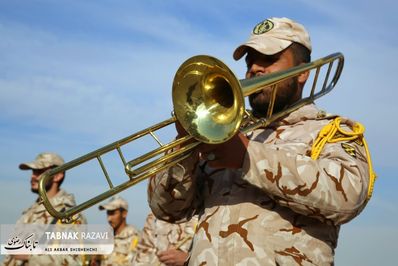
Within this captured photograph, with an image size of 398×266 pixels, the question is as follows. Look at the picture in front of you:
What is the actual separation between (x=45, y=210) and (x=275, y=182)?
16.9 feet

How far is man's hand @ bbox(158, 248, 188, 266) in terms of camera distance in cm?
569

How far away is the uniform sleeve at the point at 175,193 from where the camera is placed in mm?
3168

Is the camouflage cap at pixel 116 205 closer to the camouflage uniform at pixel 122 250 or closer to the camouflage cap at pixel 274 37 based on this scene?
the camouflage uniform at pixel 122 250

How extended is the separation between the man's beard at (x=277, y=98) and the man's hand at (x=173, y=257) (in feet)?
8.68

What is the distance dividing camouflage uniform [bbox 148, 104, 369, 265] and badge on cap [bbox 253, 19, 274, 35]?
0.47 metres

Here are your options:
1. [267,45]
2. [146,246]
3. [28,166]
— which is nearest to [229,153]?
[267,45]

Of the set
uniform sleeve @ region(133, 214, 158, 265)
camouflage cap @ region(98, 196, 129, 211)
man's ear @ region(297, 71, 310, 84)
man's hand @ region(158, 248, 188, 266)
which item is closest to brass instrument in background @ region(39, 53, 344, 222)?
man's ear @ region(297, 71, 310, 84)

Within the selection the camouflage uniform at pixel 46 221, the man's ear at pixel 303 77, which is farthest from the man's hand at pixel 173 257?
the man's ear at pixel 303 77

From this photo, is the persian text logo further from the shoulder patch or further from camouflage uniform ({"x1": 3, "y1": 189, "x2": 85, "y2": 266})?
the shoulder patch

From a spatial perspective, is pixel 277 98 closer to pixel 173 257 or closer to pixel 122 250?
pixel 173 257

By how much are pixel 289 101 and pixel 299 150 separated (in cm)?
41

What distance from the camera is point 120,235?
10445 millimetres

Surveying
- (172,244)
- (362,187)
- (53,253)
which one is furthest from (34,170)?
(362,187)

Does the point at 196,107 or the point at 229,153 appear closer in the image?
the point at 229,153
